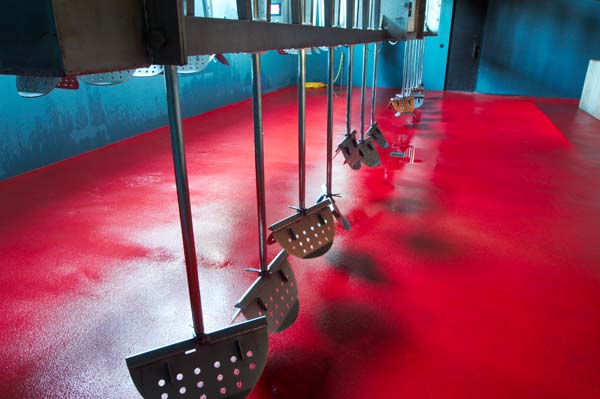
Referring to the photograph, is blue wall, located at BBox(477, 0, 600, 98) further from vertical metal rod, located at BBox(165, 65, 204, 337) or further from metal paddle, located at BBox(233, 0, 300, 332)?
vertical metal rod, located at BBox(165, 65, 204, 337)

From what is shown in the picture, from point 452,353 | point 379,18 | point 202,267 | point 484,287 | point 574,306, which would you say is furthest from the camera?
point 379,18

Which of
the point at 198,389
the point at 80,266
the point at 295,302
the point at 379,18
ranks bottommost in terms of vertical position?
the point at 80,266

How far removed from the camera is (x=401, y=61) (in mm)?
8648

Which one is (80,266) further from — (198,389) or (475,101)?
(475,101)

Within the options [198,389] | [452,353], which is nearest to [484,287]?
[452,353]

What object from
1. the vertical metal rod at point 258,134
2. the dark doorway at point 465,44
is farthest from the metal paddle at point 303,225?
the dark doorway at point 465,44

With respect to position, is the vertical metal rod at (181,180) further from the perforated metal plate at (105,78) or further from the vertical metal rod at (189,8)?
the perforated metal plate at (105,78)

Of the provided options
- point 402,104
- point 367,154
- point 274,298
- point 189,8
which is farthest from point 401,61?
point 189,8

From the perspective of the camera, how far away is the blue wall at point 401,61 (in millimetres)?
8227

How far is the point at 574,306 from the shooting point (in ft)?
5.93

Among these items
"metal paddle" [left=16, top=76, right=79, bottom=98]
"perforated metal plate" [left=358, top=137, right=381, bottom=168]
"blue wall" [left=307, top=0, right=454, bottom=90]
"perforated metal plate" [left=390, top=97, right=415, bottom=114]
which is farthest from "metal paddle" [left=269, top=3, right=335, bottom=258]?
"blue wall" [left=307, top=0, right=454, bottom=90]

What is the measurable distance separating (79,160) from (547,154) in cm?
449

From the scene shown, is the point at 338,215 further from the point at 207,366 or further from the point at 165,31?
the point at 165,31

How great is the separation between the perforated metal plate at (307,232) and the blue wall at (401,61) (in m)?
7.61
